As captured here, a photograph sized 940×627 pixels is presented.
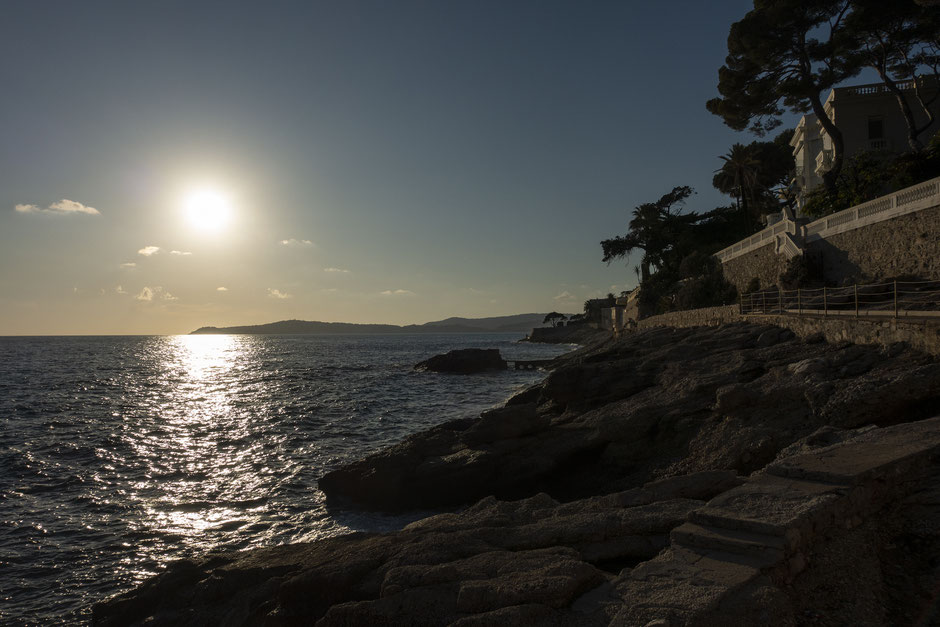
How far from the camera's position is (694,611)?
13.1ft

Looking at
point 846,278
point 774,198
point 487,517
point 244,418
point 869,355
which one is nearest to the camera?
point 487,517

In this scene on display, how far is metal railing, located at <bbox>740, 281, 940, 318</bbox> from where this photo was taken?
13008 mm

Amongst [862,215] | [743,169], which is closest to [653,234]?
[743,169]

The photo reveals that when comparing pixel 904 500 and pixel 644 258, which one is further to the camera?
pixel 644 258

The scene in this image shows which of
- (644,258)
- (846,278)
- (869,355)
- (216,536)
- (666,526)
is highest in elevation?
(644,258)

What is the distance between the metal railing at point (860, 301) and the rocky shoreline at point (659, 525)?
68.3 inches

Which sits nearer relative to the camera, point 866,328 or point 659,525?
point 659,525

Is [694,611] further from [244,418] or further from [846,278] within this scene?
[244,418]

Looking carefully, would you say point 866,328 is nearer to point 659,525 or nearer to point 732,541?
point 659,525

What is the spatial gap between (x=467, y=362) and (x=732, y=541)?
152 feet

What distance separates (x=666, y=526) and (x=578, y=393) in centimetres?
960

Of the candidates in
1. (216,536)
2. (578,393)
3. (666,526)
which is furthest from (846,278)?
(216,536)

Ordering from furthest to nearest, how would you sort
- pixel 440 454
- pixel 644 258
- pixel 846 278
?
pixel 644 258 < pixel 846 278 < pixel 440 454

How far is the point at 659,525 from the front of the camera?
20.3ft
